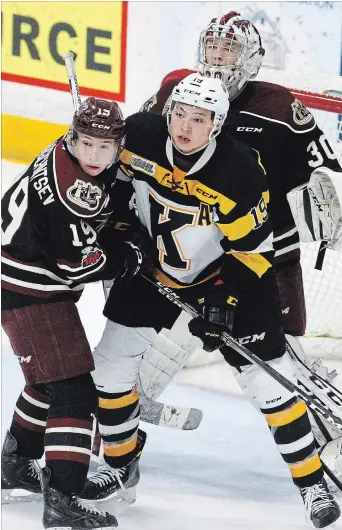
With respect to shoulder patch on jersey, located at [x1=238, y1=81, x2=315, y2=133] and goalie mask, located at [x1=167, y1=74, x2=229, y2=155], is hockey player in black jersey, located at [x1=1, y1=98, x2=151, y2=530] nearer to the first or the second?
goalie mask, located at [x1=167, y1=74, x2=229, y2=155]

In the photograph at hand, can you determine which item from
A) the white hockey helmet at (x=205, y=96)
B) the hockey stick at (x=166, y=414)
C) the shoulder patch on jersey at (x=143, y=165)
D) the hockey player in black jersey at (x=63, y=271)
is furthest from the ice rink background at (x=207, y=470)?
the white hockey helmet at (x=205, y=96)

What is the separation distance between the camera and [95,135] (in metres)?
2.86

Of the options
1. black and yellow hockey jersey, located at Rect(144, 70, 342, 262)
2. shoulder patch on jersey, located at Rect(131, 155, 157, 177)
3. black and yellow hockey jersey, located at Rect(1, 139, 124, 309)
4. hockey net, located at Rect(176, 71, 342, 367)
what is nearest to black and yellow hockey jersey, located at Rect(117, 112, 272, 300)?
shoulder patch on jersey, located at Rect(131, 155, 157, 177)

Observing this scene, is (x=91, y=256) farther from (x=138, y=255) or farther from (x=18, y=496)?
(x=18, y=496)

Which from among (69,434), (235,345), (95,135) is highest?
(95,135)

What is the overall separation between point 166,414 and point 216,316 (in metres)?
0.69

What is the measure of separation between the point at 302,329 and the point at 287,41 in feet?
6.27

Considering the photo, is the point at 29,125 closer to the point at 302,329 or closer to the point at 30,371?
the point at 302,329

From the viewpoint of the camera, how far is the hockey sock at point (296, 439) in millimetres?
3129

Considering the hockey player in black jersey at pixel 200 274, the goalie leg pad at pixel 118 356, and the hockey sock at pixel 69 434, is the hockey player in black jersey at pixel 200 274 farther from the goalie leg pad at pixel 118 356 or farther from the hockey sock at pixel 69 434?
the hockey sock at pixel 69 434

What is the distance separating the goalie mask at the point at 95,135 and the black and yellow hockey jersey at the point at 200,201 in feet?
0.40

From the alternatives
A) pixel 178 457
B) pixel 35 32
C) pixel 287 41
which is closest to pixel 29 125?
pixel 35 32

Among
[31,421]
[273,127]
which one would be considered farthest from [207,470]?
[273,127]

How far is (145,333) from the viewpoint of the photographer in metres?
3.17
